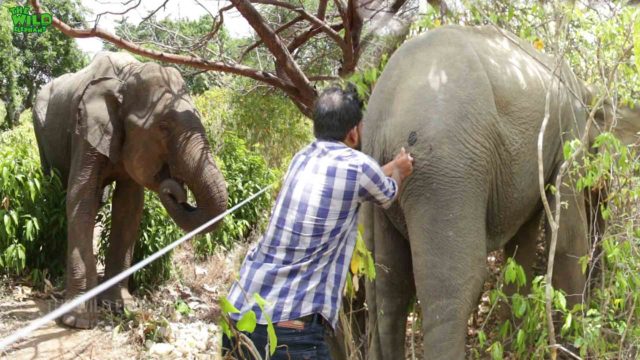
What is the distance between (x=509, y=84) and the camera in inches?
131

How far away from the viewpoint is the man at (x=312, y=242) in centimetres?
262

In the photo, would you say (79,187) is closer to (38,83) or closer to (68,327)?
(68,327)

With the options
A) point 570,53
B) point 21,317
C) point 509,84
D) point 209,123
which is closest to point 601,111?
point 570,53

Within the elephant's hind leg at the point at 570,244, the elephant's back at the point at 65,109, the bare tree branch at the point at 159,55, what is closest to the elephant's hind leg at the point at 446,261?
the elephant's hind leg at the point at 570,244

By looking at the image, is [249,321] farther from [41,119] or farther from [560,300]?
[41,119]

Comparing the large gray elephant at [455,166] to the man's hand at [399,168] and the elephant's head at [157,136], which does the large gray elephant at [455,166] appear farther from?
the elephant's head at [157,136]

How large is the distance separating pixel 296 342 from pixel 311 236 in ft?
1.36

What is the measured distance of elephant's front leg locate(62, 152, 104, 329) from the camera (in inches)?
242

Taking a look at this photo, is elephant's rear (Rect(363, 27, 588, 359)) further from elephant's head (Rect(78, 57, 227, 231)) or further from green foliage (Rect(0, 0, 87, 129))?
green foliage (Rect(0, 0, 87, 129))

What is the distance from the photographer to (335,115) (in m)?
2.77

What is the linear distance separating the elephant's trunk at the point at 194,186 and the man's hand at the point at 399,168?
3.16 metres

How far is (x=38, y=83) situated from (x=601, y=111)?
3218cm

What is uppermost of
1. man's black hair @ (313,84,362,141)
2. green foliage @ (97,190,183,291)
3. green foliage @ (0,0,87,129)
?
green foliage @ (0,0,87,129)

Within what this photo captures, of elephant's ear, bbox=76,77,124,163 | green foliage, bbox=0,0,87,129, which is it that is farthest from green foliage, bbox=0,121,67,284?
green foliage, bbox=0,0,87,129
